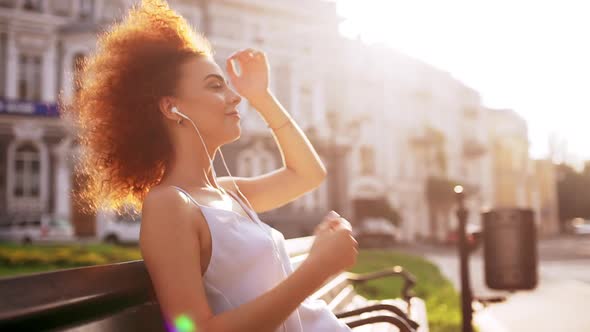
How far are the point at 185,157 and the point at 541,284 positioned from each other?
1291 cm

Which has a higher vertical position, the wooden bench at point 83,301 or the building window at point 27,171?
the building window at point 27,171

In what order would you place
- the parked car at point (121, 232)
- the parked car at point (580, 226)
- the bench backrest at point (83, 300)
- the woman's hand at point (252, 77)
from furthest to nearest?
1. the parked car at point (580, 226)
2. the parked car at point (121, 232)
3. the woman's hand at point (252, 77)
4. the bench backrest at point (83, 300)

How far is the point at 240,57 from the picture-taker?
2.56 meters

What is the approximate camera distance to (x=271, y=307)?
163cm

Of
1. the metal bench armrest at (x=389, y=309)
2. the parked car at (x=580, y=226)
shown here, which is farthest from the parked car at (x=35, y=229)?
the parked car at (x=580, y=226)

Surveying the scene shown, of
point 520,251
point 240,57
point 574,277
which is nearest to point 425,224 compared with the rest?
point 574,277

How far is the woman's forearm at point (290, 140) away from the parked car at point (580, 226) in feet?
201

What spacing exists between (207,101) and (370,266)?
13.0 metres

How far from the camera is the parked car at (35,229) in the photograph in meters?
26.2

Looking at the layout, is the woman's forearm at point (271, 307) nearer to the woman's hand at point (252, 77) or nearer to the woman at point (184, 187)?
the woman at point (184, 187)

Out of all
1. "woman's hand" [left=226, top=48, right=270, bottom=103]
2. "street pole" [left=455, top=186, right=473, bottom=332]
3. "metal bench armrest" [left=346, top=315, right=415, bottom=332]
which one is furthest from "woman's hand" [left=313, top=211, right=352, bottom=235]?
"street pole" [left=455, top=186, right=473, bottom=332]

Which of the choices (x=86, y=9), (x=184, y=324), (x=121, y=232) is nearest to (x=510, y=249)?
(x=184, y=324)

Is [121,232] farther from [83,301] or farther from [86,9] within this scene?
[83,301]

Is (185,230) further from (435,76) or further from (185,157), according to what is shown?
(435,76)
